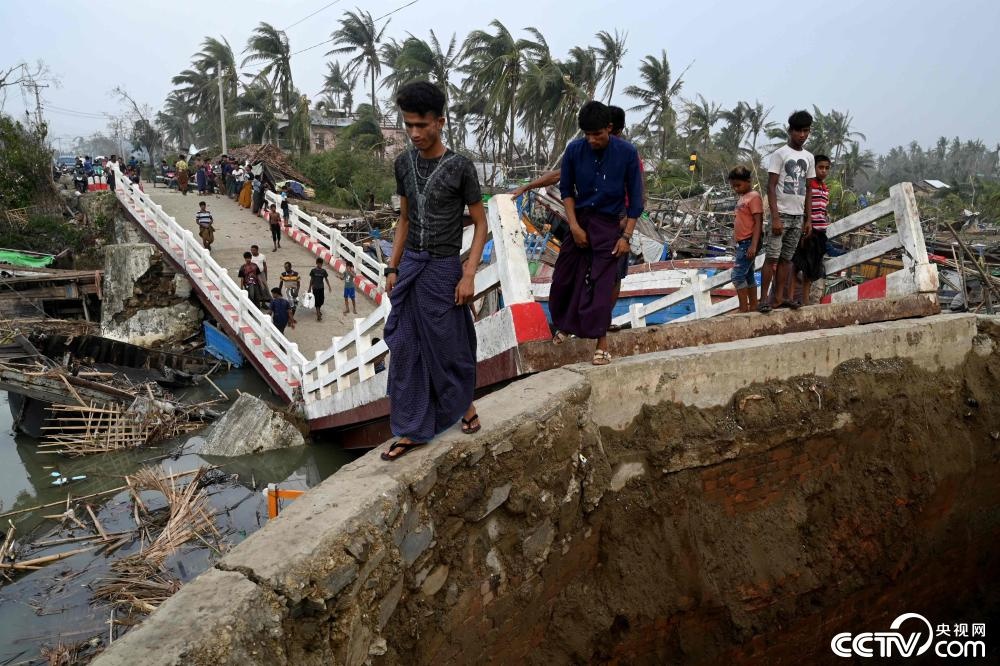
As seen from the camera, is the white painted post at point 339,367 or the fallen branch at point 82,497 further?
the fallen branch at point 82,497

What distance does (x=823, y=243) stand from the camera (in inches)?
219

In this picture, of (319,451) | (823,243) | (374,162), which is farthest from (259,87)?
(823,243)

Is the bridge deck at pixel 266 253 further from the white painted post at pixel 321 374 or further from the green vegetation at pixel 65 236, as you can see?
the white painted post at pixel 321 374

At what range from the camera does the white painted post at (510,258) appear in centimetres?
366

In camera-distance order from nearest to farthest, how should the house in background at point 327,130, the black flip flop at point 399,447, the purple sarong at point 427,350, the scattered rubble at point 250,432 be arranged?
the black flip flop at point 399,447 < the purple sarong at point 427,350 < the scattered rubble at point 250,432 < the house in background at point 327,130

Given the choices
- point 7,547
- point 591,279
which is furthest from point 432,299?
point 7,547

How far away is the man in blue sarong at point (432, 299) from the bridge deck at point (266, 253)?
7760 mm

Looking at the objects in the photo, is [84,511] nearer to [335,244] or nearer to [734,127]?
[335,244]

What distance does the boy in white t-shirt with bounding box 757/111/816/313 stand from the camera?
479 centimetres

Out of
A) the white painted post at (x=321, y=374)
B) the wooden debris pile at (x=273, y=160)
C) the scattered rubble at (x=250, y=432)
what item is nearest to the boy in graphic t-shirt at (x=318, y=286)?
the scattered rubble at (x=250, y=432)

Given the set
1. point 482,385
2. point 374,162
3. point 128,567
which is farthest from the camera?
point 374,162

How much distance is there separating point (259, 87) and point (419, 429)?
40979 millimetres

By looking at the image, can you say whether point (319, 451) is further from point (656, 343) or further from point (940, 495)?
point (940, 495)

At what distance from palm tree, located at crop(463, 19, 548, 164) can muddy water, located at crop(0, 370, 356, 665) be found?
20074mm
